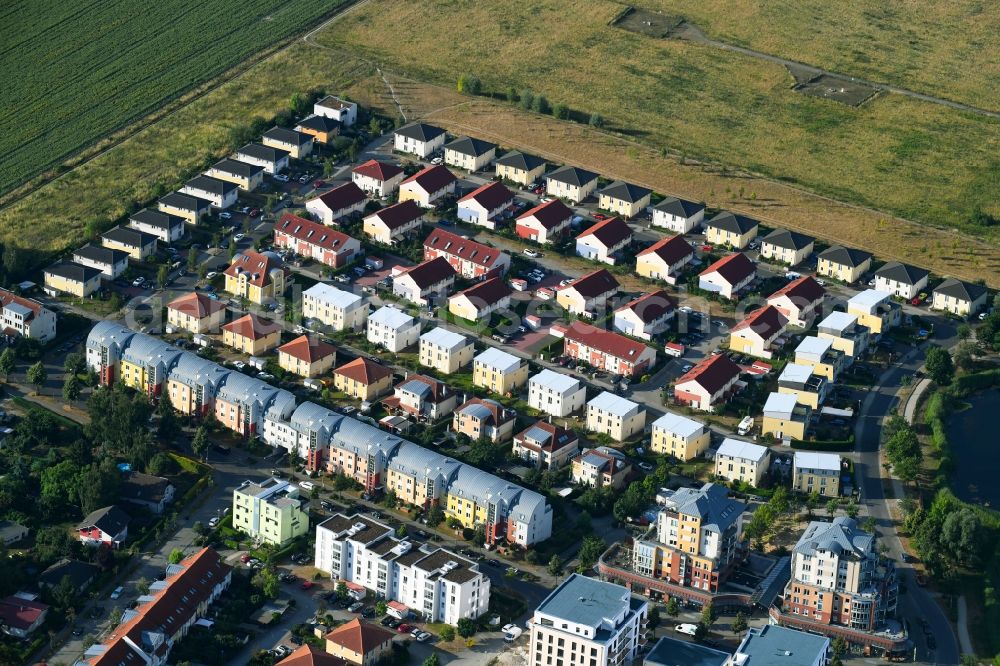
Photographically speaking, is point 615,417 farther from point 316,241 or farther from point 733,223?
point 316,241

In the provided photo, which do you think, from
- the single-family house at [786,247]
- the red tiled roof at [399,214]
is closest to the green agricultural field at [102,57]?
the red tiled roof at [399,214]

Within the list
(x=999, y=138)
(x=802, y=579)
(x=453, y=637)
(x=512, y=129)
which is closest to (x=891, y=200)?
(x=999, y=138)

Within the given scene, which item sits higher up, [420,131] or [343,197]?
[420,131]

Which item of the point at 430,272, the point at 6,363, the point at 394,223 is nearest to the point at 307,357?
the point at 430,272

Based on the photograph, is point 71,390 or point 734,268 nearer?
point 71,390

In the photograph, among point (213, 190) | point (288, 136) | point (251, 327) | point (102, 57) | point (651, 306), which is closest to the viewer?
point (251, 327)
